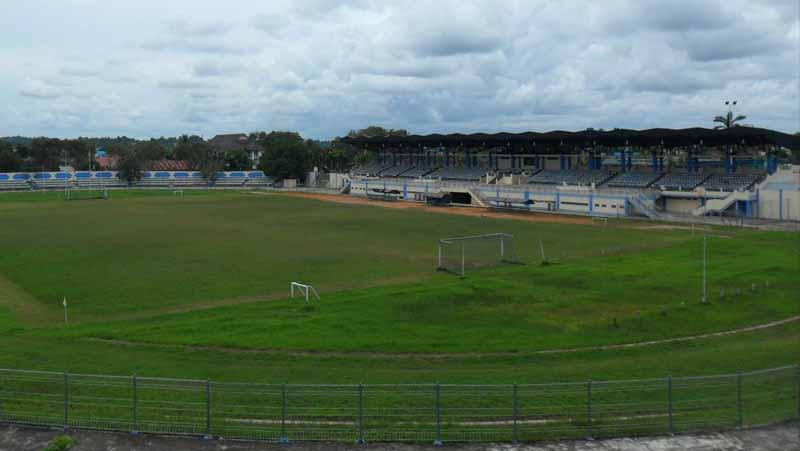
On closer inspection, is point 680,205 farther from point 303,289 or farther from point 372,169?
point 372,169

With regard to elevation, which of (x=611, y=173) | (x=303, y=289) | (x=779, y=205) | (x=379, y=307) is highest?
(x=611, y=173)

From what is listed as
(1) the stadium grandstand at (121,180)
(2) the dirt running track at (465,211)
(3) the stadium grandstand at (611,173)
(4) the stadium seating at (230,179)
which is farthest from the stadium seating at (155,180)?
(2) the dirt running track at (465,211)

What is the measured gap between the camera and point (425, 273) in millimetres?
38656

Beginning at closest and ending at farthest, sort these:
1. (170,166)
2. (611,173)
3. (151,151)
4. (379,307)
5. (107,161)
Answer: (379,307)
(611,173)
(170,166)
(151,151)
(107,161)

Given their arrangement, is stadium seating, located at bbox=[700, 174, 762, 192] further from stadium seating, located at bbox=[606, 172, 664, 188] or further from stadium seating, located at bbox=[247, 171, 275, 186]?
stadium seating, located at bbox=[247, 171, 275, 186]

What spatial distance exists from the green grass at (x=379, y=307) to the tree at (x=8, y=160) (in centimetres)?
9720

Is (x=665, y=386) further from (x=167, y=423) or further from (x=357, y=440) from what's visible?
(x=167, y=423)

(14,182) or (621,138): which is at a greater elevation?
(621,138)

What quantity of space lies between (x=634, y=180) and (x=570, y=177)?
430 inches

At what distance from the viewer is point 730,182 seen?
2995 inches

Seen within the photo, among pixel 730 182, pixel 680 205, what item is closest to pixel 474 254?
pixel 680 205

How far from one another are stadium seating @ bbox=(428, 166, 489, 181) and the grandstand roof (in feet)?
13.9

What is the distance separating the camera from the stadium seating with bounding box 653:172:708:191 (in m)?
78.4

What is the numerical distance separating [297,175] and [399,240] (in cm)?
9223
